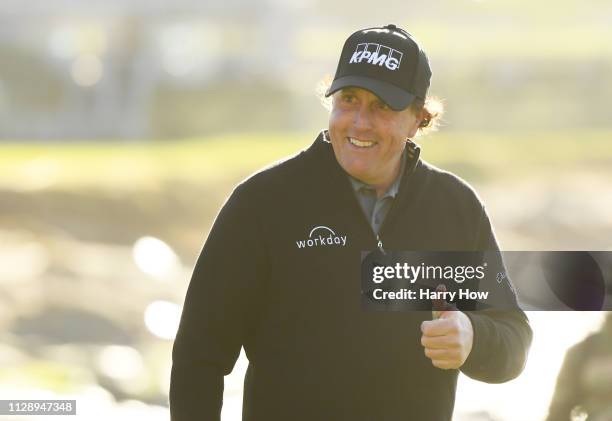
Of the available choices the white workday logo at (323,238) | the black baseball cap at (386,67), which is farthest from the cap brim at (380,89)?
the white workday logo at (323,238)

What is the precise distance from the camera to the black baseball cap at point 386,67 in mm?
2398

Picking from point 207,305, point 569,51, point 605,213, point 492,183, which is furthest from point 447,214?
point 569,51

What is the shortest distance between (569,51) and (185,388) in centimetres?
1074

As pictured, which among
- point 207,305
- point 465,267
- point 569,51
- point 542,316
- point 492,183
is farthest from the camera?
point 569,51

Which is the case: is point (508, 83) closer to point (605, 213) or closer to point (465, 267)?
point (605, 213)

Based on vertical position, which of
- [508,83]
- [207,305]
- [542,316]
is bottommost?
[207,305]

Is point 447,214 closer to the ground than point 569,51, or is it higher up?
closer to the ground

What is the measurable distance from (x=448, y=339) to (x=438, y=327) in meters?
0.04

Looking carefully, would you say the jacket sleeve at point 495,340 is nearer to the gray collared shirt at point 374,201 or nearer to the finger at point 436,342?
the finger at point 436,342

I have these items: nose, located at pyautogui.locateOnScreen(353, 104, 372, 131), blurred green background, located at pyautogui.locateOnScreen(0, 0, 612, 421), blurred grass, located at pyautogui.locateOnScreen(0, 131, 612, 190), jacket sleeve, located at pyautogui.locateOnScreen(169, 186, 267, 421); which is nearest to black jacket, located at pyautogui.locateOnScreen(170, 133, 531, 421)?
jacket sleeve, located at pyautogui.locateOnScreen(169, 186, 267, 421)

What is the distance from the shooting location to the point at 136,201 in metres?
8.76

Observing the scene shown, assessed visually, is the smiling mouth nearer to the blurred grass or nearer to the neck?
the neck
